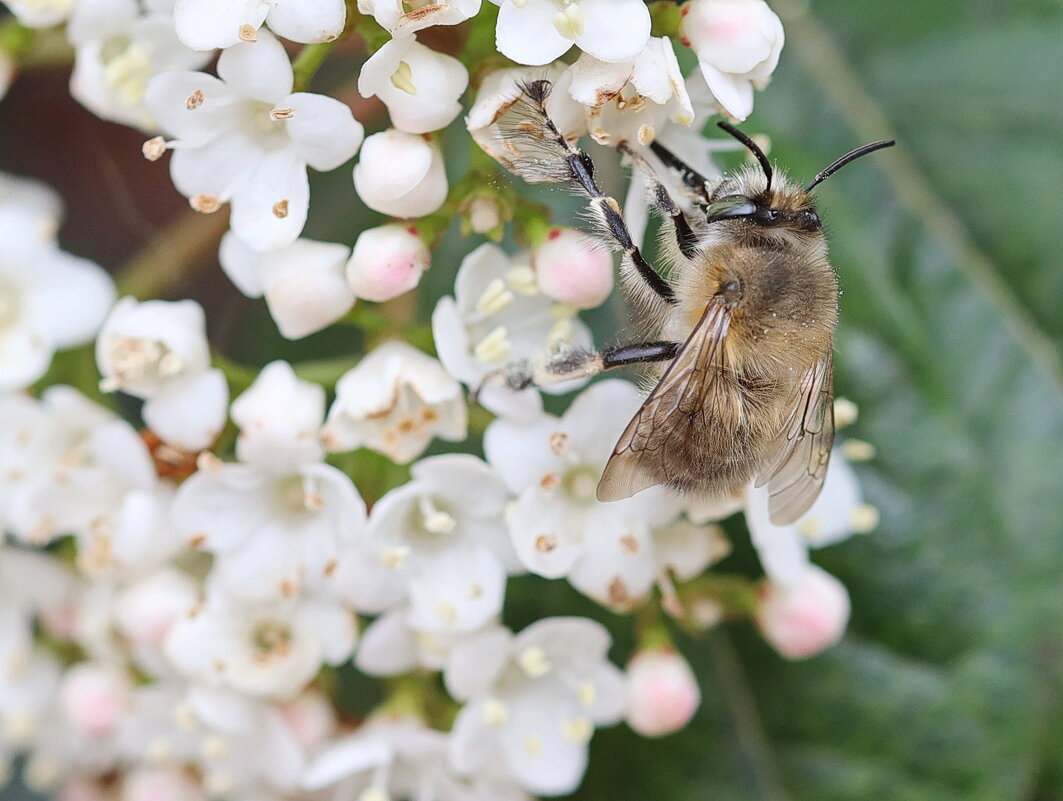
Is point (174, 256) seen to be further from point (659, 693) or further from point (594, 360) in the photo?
point (659, 693)

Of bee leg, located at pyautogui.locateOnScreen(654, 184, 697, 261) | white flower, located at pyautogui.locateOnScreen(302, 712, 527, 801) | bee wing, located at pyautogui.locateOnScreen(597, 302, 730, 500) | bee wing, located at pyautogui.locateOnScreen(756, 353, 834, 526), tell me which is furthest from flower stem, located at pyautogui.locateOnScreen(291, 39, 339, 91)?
white flower, located at pyautogui.locateOnScreen(302, 712, 527, 801)

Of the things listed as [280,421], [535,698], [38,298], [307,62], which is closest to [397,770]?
[535,698]

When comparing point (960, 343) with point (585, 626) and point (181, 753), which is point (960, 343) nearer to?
point (585, 626)

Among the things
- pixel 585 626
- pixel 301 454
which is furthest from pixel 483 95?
pixel 585 626

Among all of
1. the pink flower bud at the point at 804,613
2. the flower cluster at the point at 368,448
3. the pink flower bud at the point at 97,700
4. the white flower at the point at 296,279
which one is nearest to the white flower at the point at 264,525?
the flower cluster at the point at 368,448

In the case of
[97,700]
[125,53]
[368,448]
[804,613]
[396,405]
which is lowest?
[97,700]

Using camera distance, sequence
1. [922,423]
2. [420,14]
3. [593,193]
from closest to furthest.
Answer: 1. [420,14]
2. [593,193]
3. [922,423]
